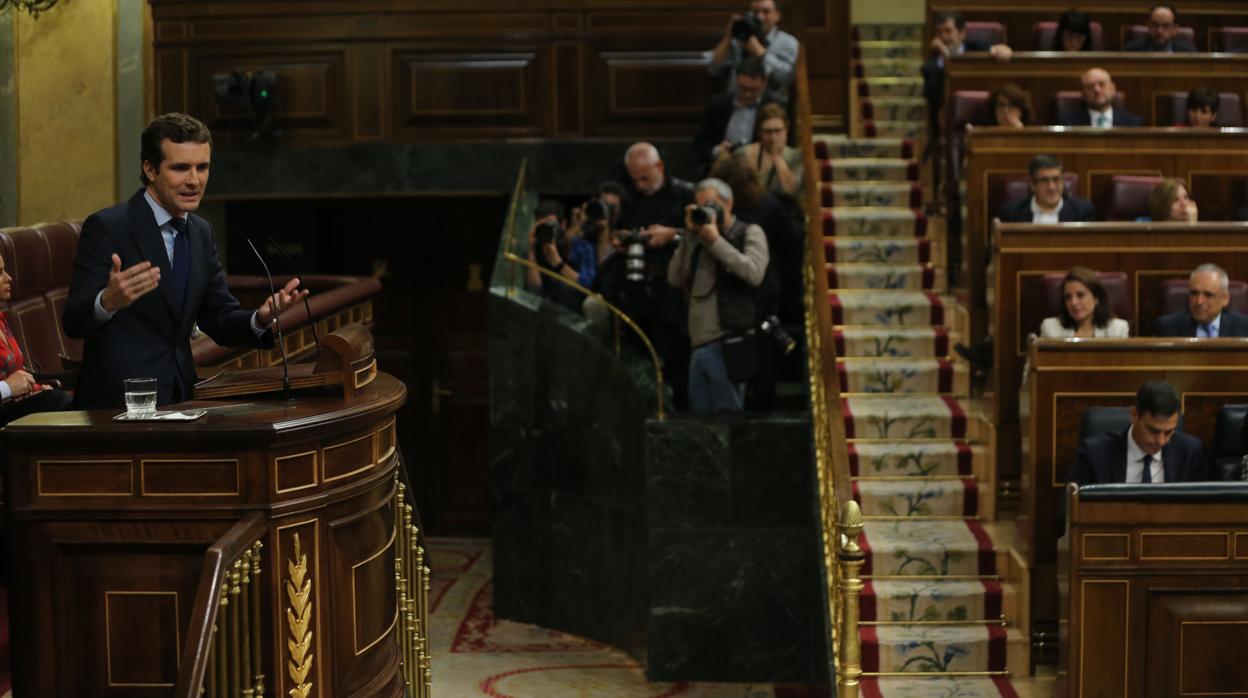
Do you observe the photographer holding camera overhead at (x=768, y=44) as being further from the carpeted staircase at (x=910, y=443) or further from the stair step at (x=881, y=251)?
the stair step at (x=881, y=251)

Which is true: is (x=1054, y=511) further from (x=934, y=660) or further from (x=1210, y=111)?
(x=1210, y=111)

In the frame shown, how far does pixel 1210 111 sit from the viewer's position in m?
6.67

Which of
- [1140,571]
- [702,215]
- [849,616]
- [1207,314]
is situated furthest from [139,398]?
[1207,314]

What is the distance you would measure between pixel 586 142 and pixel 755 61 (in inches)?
51.8

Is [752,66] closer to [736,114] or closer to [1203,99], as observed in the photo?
[736,114]

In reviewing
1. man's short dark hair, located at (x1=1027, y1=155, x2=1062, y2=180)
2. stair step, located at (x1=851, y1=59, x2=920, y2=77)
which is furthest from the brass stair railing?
stair step, located at (x1=851, y1=59, x2=920, y2=77)

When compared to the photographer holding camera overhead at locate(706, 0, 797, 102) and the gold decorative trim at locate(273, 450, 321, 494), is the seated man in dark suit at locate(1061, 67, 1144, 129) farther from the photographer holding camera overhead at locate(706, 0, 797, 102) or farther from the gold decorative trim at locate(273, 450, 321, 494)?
the gold decorative trim at locate(273, 450, 321, 494)

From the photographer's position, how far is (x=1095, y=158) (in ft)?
20.5

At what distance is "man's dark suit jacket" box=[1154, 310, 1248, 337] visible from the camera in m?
5.25

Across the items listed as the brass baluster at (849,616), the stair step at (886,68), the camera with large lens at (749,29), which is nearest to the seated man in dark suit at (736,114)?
the camera with large lens at (749,29)

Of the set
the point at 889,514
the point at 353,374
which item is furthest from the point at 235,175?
the point at 353,374

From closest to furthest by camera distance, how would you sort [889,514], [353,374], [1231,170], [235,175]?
[353,374] → [889,514] → [1231,170] → [235,175]

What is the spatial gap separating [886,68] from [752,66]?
134 cm

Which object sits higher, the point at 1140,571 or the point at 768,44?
the point at 768,44
